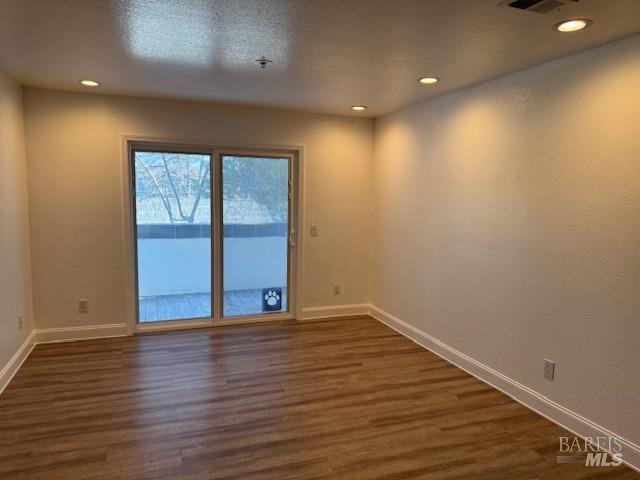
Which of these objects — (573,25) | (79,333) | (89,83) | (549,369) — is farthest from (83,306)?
(573,25)

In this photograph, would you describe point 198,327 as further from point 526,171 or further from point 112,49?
point 526,171

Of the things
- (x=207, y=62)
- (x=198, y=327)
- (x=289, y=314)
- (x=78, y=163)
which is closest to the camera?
(x=207, y=62)

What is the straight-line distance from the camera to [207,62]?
2.92 meters

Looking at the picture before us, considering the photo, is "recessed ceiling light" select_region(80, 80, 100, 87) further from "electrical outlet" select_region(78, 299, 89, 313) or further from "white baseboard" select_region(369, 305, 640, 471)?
"white baseboard" select_region(369, 305, 640, 471)

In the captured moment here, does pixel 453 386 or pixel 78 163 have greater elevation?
pixel 78 163

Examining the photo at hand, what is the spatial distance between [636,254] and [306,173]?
3172 millimetres

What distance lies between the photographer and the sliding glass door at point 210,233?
4.38 meters

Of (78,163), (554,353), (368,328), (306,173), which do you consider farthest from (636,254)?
(78,163)

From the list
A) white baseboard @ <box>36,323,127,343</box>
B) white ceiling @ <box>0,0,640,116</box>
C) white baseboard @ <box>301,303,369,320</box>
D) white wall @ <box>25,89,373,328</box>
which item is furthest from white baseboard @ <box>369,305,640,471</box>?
white baseboard @ <box>36,323,127,343</box>

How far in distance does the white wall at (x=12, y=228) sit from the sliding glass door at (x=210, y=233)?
36.2 inches

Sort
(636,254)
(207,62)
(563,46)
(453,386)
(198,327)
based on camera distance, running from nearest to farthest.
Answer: (636,254)
(563,46)
(207,62)
(453,386)
(198,327)

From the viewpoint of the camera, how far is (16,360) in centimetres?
342

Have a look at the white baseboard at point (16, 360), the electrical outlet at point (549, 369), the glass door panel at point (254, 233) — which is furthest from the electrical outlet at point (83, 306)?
the electrical outlet at point (549, 369)

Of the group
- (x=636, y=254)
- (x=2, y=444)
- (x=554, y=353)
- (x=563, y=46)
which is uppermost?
(x=563, y=46)
